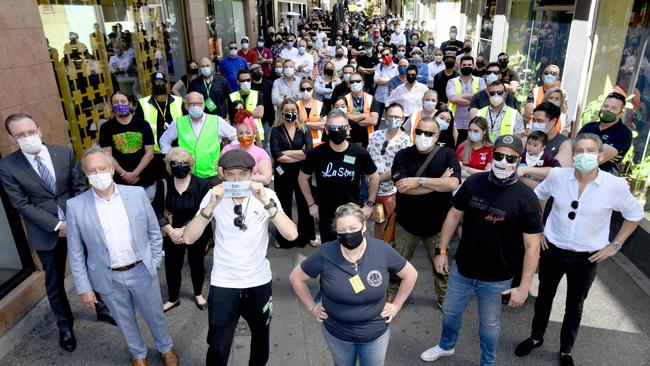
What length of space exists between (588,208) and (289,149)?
11.3 feet

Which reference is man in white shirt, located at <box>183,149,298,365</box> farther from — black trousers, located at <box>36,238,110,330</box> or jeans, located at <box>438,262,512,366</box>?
black trousers, located at <box>36,238,110,330</box>

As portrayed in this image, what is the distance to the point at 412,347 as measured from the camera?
4352 millimetres

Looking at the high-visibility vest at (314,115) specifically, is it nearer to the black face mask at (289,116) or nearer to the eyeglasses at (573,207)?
the black face mask at (289,116)

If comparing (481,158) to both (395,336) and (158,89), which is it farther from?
(158,89)

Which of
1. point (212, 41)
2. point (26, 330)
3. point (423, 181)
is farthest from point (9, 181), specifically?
point (212, 41)

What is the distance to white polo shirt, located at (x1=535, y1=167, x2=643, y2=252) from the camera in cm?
358

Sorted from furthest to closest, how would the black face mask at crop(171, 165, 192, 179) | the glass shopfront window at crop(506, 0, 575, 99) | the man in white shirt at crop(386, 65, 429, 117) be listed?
the glass shopfront window at crop(506, 0, 575, 99) → the man in white shirt at crop(386, 65, 429, 117) → the black face mask at crop(171, 165, 192, 179)

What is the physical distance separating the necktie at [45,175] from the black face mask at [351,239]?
119 inches

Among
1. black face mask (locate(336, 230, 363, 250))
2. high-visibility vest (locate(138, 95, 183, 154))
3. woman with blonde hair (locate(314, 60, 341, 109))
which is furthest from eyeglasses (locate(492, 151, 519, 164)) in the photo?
woman with blonde hair (locate(314, 60, 341, 109))

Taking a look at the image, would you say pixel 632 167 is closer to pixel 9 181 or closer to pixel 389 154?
pixel 389 154

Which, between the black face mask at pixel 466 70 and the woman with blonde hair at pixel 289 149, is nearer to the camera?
the woman with blonde hair at pixel 289 149

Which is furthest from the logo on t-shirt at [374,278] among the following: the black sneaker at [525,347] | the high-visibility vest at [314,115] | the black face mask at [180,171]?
the high-visibility vest at [314,115]

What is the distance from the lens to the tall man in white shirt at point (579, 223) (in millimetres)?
3582

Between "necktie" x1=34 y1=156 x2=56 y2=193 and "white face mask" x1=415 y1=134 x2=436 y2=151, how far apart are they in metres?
3.58
